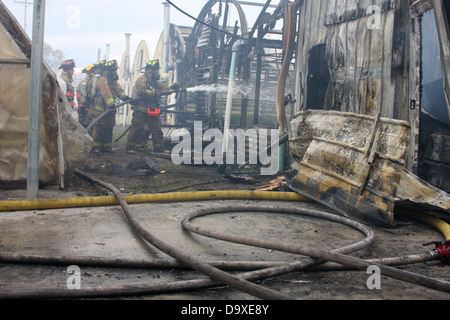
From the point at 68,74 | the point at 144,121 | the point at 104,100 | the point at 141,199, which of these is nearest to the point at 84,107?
the point at 104,100

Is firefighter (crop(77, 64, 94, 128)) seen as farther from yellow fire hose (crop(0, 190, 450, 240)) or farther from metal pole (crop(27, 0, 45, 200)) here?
yellow fire hose (crop(0, 190, 450, 240))

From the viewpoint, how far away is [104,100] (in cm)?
1085

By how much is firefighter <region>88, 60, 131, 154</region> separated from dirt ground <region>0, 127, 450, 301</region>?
4879 mm

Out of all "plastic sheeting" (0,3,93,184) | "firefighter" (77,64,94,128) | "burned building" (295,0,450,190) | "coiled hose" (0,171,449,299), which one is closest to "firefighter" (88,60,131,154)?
"firefighter" (77,64,94,128)

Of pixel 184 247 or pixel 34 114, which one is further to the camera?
pixel 34 114

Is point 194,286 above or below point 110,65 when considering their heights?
below

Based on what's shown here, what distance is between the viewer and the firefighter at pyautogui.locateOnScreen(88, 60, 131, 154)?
10469 millimetres

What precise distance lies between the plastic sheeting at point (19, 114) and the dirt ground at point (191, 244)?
274mm

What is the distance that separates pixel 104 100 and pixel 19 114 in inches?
233

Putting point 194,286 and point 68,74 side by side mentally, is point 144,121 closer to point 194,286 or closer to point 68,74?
point 68,74

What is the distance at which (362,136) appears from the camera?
4391 millimetres
